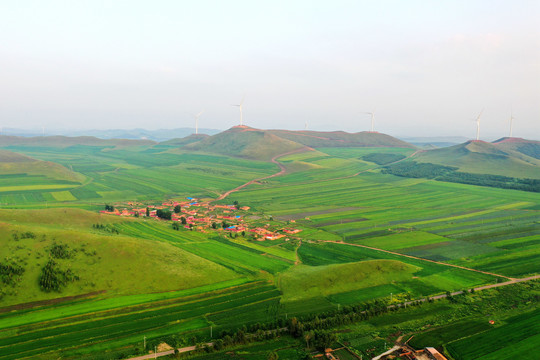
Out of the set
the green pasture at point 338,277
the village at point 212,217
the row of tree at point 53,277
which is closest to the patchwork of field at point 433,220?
the village at point 212,217

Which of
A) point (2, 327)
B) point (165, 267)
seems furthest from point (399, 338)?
point (2, 327)

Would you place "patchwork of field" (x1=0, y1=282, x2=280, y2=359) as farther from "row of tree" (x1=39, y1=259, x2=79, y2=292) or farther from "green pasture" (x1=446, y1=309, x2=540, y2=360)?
"green pasture" (x1=446, y1=309, x2=540, y2=360)

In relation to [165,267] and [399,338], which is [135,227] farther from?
[399,338]

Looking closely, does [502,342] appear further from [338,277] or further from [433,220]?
[433,220]

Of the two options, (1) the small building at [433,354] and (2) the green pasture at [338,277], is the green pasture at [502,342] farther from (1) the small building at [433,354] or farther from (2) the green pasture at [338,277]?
(2) the green pasture at [338,277]

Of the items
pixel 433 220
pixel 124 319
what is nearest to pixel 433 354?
pixel 124 319

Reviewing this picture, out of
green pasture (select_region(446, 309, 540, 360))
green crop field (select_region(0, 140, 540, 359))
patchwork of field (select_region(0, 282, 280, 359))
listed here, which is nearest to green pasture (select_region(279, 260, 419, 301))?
green crop field (select_region(0, 140, 540, 359))
